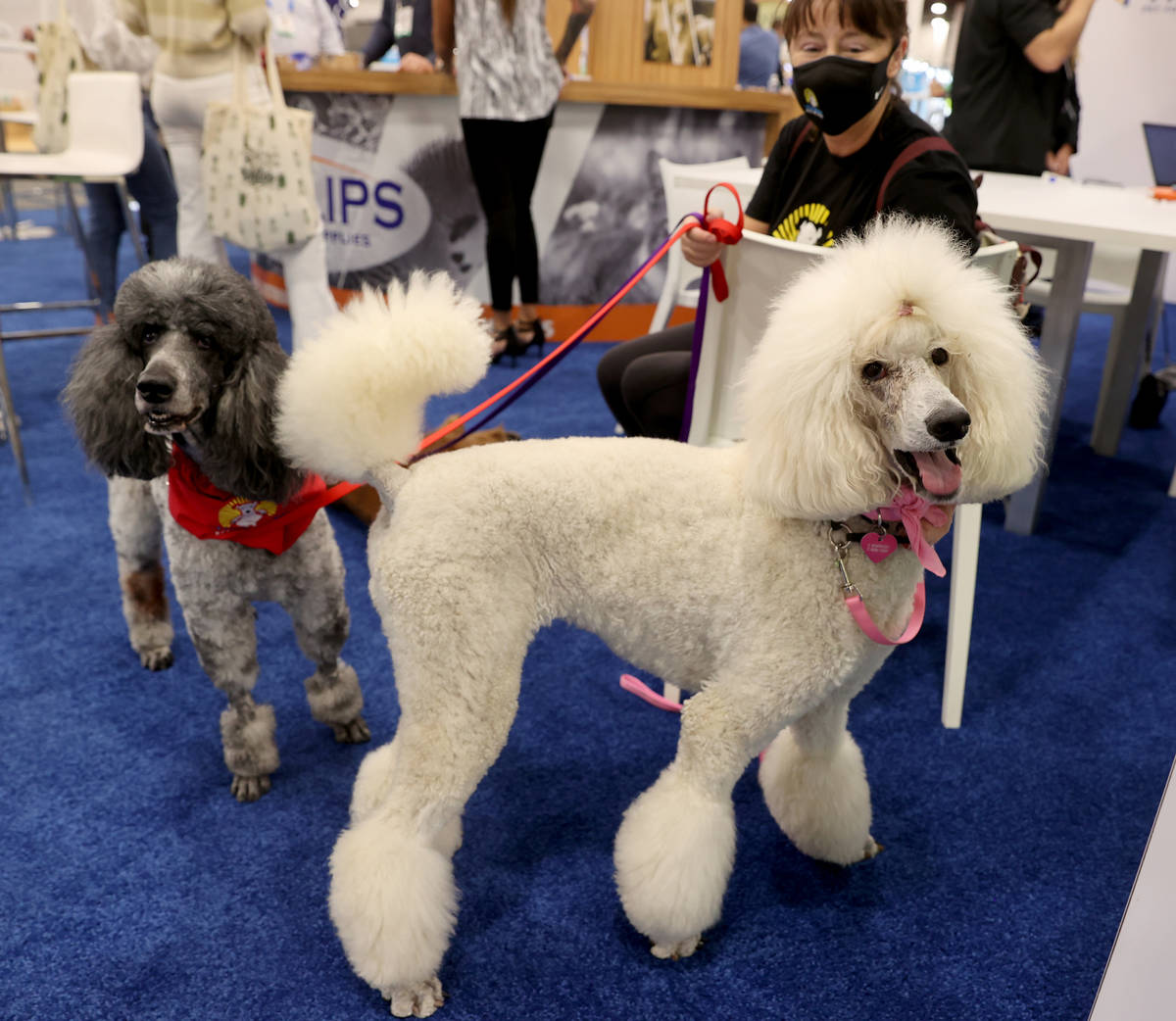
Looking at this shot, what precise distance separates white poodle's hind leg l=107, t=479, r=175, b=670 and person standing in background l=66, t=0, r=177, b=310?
2.13 metres

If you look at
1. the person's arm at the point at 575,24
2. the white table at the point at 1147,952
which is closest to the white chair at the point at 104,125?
the person's arm at the point at 575,24

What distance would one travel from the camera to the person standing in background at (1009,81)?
238 centimetres

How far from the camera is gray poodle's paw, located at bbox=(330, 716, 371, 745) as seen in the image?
1593mm

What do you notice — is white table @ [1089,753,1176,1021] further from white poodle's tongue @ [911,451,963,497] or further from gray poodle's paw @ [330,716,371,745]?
gray poodle's paw @ [330,716,371,745]

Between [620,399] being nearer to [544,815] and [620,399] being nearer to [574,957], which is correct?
[544,815]

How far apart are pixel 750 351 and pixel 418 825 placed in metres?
0.89

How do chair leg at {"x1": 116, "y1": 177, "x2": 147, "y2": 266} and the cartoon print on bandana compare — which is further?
chair leg at {"x1": 116, "y1": 177, "x2": 147, "y2": 266}

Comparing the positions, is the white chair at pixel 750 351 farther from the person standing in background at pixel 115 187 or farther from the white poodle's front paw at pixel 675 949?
the person standing in background at pixel 115 187

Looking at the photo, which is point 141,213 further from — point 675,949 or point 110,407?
point 675,949

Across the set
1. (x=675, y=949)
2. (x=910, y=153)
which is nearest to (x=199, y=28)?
(x=910, y=153)

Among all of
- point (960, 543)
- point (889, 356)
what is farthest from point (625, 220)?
point (889, 356)

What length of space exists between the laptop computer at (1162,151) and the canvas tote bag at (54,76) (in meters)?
3.56

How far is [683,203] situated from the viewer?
265cm

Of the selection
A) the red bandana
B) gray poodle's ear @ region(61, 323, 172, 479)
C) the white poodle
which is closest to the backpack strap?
the white poodle
